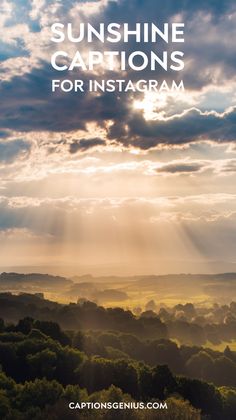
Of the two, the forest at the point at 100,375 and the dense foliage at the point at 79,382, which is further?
the forest at the point at 100,375

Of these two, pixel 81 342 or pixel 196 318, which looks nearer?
pixel 81 342

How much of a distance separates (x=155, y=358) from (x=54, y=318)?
116 ft

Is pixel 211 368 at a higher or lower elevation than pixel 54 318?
lower

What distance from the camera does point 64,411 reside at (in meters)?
49.6

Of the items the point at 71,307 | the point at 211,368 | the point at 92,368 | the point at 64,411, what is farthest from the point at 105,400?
the point at 71,307

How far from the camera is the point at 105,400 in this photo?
5125 centimetres

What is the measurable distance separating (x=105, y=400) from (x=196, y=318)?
13026 cm

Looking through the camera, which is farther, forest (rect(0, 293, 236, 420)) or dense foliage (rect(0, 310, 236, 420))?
forest (rect(0, 293, 236, 420))

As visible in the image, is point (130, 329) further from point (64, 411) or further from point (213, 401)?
point (64, 411)

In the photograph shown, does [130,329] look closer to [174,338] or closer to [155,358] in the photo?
[174,338]

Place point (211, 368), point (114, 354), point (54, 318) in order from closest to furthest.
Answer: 1. point (114, 354)
2. point (211, 368)
3. point (54, 318)

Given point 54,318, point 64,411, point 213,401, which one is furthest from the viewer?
point 54,318

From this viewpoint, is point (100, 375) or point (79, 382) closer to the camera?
point (79, 382)

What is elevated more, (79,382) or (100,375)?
(100,375)
